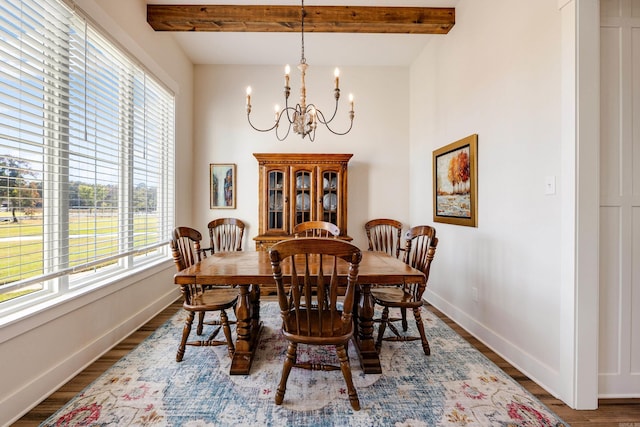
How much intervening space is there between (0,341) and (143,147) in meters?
1.96

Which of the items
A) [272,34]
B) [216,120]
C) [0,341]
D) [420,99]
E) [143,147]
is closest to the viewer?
[0,341]

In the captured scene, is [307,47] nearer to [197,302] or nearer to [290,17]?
[290,17]

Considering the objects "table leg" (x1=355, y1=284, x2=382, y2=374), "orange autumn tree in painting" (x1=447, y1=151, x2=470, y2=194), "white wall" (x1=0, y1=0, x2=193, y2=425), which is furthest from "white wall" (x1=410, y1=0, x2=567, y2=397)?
"white wall" (x1=0, y1=0, x2=193, y2=425)

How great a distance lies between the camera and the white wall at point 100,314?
1.60 m

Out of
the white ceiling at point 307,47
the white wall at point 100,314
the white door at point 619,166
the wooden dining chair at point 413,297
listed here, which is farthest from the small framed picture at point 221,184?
the white door at point 619,166

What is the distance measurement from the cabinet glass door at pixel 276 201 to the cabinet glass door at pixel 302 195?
0.19 m

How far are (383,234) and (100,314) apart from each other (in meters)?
3.15

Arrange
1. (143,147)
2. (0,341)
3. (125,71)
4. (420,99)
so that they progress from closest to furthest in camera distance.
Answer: (0,341) < (125,71) < (143,147) < (420,99)

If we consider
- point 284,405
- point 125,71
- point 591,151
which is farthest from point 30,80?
point 591,151

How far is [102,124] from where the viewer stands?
91.7 inches

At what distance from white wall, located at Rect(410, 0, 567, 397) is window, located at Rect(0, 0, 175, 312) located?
305cm

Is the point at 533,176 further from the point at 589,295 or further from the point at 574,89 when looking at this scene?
the point at 589,295

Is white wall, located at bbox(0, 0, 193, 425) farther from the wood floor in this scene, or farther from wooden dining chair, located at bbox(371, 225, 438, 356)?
wooden dining chair, located at bbox(371, 225, 438, 356)

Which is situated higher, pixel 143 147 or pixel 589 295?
pixel 143 147
